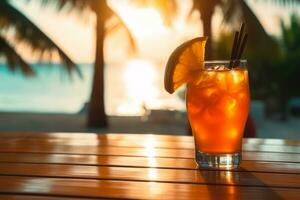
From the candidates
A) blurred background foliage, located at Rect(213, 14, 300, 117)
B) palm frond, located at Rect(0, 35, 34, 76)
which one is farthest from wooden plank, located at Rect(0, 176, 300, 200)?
blurred background foliage, located at Rect(213, 14, 300, 117)

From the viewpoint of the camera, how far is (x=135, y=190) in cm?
72

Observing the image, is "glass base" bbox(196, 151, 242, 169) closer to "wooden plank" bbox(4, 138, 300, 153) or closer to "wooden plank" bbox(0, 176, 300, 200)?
"wooden plank" bbox(0, 176, 300, 200)

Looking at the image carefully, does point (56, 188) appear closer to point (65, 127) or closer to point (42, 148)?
point (42, 148)

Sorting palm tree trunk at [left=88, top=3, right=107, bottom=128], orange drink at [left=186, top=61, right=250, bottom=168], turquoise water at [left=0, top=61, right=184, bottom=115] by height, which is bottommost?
turquoise water at [left=0, top=61, right=184, bottom=115]

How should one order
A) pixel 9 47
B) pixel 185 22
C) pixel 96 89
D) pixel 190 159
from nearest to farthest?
pixel 190 159 < pixel 9 47 < pixel 185 22 < pixel 96 89

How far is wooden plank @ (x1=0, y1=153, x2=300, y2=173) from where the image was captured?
0.89 m

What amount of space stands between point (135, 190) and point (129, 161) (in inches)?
8.9

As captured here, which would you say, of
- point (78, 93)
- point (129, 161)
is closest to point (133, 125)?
point (129, 161)

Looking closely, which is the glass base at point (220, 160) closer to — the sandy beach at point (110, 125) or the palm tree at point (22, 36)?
the palm tree at point (22, 36)

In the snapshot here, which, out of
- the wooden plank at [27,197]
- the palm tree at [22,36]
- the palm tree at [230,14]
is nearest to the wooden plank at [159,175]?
the wooden plank at [27,197]

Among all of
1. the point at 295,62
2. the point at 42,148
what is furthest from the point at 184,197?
the point at 295,62

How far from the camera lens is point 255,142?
4.11ft

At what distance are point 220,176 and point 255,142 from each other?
1.53 ft

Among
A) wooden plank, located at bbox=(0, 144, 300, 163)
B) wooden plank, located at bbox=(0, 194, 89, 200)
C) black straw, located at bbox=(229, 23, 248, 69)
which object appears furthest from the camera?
wooden plank, located at bbox=(0, 144, 300, 163)
